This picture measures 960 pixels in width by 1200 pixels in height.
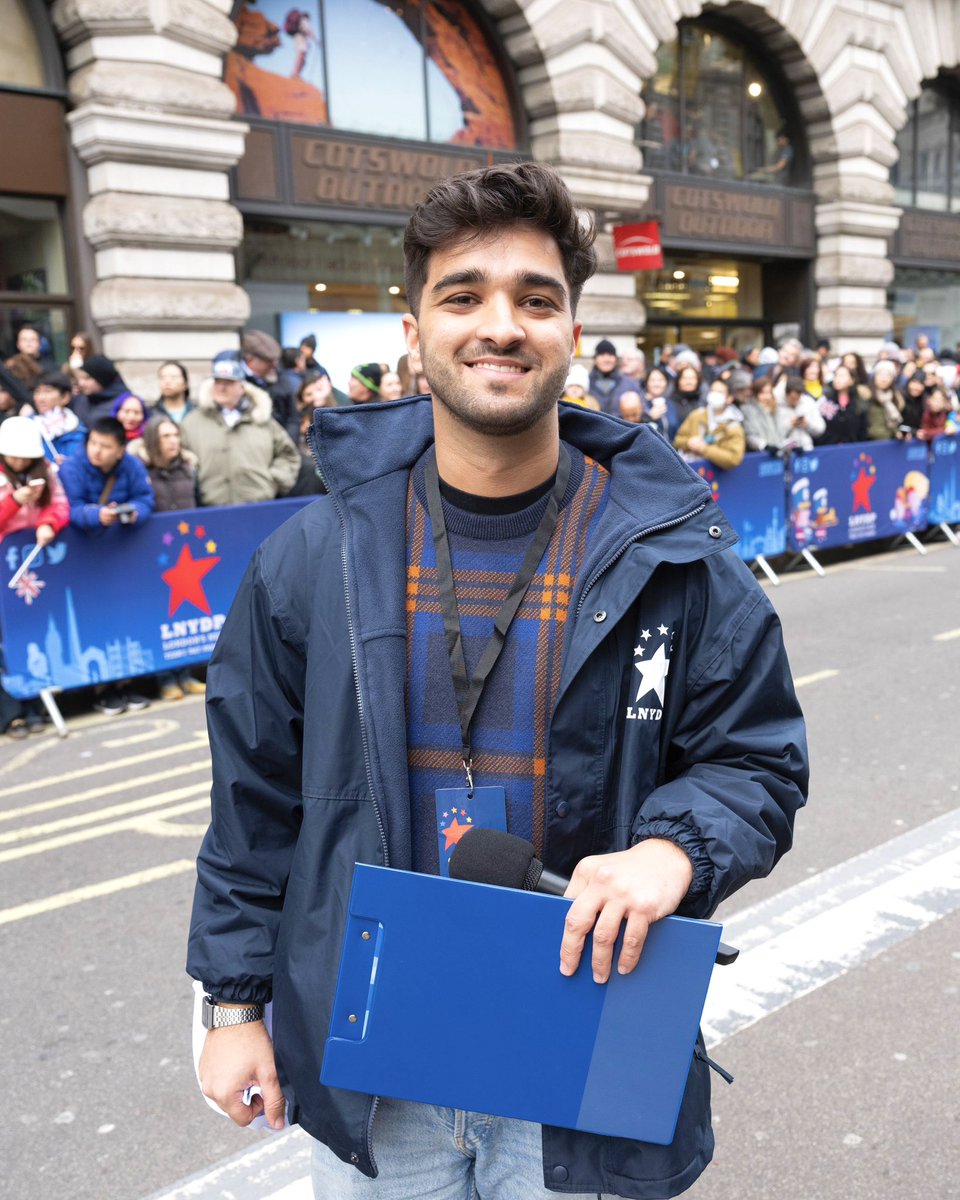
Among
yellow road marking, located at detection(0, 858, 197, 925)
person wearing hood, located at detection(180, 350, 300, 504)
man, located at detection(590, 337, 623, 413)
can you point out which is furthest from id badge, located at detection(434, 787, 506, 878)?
man, located at detection(590, 337, 623, 413)

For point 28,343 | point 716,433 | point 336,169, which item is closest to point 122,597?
point 28,343

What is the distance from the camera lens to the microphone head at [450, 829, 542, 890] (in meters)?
1.52

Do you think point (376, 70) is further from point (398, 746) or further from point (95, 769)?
point (398, 746)

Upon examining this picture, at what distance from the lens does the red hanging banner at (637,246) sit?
659 inches

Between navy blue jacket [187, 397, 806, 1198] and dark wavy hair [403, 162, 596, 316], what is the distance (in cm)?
35

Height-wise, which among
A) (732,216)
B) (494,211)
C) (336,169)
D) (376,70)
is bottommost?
(494,211)

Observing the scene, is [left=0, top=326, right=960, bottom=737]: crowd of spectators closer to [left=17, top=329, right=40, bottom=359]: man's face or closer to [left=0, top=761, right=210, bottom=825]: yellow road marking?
[left=17, top=329, right=40, bottom=359]: man's face

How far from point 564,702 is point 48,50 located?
499 inches

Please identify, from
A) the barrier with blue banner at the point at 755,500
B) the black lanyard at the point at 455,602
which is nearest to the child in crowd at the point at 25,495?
the black lanyard at the point at 455,602

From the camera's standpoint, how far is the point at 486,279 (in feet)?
5.52

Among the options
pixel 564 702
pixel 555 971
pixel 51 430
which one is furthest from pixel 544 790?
pixel 51 430

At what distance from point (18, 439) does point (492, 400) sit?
5929 mm

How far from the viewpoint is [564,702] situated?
1640mm

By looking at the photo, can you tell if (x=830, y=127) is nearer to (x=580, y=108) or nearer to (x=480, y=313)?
(x=580, y=108)
